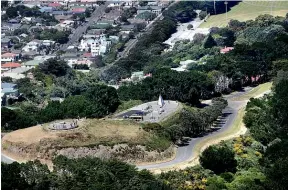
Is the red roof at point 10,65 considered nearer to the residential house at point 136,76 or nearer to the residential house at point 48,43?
the residential house at point 48,43

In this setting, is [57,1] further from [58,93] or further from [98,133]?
[98,133]

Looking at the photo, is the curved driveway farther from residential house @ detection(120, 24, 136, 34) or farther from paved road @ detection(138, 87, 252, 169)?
residential house @ detection(120, 24, 136, 34)

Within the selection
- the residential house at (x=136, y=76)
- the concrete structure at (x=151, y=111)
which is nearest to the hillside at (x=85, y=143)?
the concrete structure at (x=151, y=111)

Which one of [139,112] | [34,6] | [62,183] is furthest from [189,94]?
[34,6]

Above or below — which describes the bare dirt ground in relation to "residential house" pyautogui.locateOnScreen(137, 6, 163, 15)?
above

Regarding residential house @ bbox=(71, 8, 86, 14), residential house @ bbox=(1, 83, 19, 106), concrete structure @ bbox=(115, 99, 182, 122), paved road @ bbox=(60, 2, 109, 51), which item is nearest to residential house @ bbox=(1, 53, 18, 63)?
paved road @ bbox=(60, 2, 109, 51)

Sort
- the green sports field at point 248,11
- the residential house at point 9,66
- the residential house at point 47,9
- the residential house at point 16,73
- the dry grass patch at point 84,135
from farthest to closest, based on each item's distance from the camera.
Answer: the residential house at point 47,9 < the green sports field at point 248,11 < the residential house at point 9,66 < the residential house at point 16,73 < the dry grass patch at point 84,135

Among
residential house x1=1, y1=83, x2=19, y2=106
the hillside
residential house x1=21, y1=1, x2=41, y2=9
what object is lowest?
residential house x1=1, y1=83, x2=19, y2=106

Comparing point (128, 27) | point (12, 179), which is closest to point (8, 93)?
point (12, 179)
